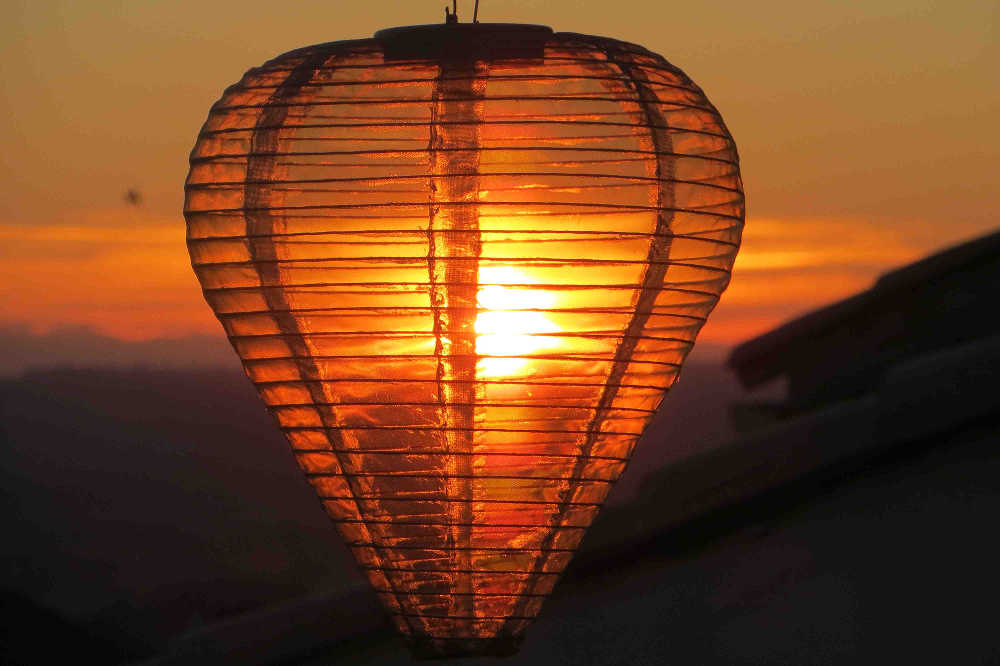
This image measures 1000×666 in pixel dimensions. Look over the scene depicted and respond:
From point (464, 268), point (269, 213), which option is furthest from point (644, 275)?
point (269, 213)

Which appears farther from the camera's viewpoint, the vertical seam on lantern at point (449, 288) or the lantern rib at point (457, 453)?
the lantern rib at point (457, 453)

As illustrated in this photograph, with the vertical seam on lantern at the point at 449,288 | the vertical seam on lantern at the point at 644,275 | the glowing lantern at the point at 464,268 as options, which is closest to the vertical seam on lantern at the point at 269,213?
the glowing lantern at the point at 464,268

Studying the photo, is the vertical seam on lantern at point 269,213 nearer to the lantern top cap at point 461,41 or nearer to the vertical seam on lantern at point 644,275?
the lantern top cap at point 461,41

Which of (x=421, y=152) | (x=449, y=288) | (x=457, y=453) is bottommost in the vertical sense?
(x=457, y=453)

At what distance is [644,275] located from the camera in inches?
51.1

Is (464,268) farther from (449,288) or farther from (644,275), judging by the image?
(644,275)

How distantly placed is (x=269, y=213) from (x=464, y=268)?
0.19m

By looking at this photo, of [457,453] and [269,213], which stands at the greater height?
[269,213]

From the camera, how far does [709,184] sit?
1.35 metres

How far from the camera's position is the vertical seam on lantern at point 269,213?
129cm

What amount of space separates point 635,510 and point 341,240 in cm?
166

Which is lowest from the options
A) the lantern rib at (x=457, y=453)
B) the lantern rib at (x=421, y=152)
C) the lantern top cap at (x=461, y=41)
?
the lantern rib at (x=457, y=453)

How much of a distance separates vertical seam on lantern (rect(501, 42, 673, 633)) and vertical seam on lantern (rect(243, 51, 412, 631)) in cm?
23

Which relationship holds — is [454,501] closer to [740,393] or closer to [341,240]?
[341,240]
